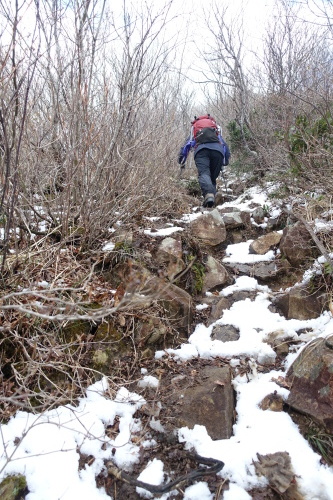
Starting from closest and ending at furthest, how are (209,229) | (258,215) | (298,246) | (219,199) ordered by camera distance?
(298,246), (209,229), (258,215), (219,199)

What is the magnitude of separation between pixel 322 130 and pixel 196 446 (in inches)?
162

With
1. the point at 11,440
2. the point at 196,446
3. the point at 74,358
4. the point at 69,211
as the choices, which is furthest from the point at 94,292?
the point at 196,446

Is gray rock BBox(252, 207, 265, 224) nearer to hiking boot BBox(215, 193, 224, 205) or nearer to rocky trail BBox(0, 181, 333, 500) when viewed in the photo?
rocky trail BBox(0, 181, 333, 500)

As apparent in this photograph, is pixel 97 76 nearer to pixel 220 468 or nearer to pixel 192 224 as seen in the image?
pixel 192 224

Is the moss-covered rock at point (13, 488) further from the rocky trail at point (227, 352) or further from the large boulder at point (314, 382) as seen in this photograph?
the large boulder at point (314, 382)

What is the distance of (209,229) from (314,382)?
8.04 feet

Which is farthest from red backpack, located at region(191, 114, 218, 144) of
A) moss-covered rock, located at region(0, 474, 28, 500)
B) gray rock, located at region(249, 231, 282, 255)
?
moss-covered rock, located at region(0, 474, 28, 500)

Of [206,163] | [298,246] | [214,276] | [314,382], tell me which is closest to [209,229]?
[214,276]

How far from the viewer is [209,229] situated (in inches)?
161

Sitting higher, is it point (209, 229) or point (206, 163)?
point (206, 163)

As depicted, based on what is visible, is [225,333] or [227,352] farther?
[225,333]

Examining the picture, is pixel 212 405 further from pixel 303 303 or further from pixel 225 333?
pixel 303 303

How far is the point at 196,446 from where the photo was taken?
1.81 metres

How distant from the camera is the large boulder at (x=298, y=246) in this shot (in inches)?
125
